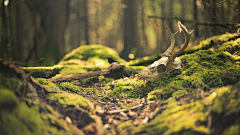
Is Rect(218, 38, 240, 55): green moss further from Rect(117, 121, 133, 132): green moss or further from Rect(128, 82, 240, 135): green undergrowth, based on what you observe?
Rect(117, 121, 133, 132): green moss

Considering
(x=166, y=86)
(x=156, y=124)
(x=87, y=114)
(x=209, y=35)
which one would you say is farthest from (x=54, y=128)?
(x=209, y=35)

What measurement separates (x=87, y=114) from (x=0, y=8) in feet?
11.8

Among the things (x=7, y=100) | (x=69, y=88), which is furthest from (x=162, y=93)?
(x=7, y=100)

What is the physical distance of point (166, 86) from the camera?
11.1 feet

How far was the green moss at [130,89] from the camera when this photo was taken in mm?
3628

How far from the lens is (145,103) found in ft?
10.3

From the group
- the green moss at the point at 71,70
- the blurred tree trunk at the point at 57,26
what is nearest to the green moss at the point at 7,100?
the green moss at the point at 71,70

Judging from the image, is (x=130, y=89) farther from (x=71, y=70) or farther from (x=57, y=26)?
(x=57, y=26)

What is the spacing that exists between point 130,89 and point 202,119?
2081mm

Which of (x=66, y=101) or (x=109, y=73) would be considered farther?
(x=109, y=73)

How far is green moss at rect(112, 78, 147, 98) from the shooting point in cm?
363

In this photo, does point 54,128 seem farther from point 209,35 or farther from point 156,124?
point 209,35

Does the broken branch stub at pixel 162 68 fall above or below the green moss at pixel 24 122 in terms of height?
above

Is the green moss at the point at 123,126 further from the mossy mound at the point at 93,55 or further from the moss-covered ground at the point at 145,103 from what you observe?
the mossy mound at the point at 93,55
